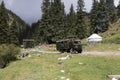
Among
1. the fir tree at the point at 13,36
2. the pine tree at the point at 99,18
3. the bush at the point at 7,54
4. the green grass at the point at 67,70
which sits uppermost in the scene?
the pine tree at the point at 99,18

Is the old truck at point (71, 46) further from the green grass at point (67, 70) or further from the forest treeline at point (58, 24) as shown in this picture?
the forest treeline at point (58, 24)

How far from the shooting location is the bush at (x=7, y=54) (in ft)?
134

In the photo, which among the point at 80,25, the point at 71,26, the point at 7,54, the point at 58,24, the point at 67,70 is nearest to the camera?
the point at 67,70

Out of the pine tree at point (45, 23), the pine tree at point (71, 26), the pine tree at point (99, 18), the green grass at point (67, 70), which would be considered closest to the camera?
the green grass at point (67, 70)

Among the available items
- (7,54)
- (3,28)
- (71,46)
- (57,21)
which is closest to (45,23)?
(57,21)

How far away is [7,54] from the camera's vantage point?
41.2 m

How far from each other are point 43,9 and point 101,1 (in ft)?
76.5

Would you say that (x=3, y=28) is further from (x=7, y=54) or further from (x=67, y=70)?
(x=67, y=70)

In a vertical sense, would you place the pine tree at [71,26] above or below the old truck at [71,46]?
above

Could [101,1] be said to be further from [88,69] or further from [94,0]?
[88,69]

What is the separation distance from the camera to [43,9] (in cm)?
9962

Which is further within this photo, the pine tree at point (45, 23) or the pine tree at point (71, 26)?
the pine tree at point (71, 26)

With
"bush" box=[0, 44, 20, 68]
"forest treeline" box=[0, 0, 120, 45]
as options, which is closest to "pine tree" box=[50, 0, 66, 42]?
"forest treeline" box=[0, 0, 120, 45]

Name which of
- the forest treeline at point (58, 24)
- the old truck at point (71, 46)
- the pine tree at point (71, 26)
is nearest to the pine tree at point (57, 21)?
the forest treeline at point (58, 24)
